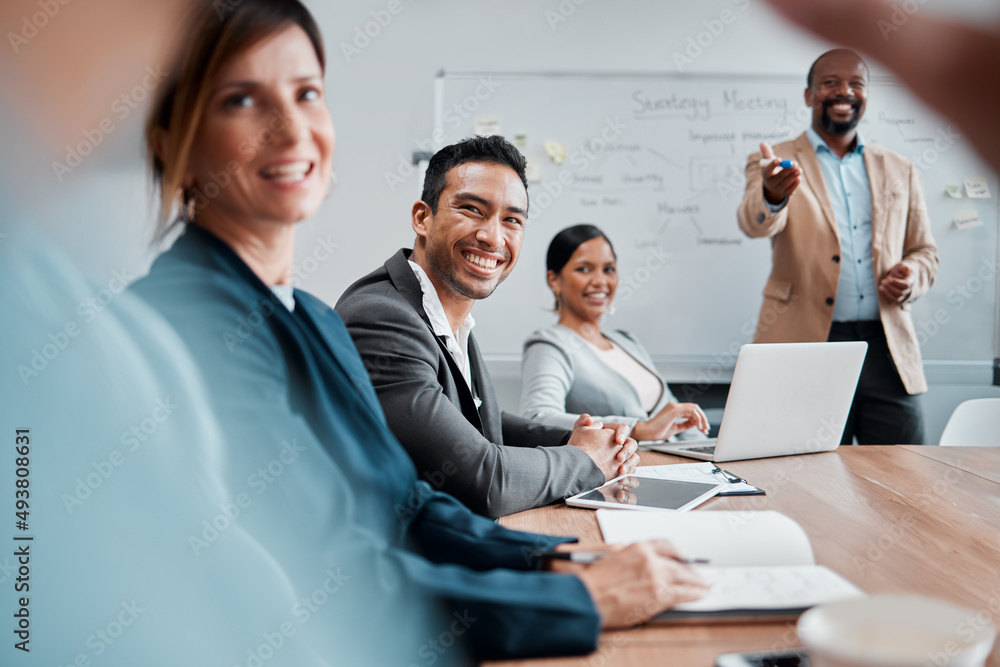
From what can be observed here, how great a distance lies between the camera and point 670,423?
5.31 feet

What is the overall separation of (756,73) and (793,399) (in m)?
1.92

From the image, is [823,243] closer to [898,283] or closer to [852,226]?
[852,226]

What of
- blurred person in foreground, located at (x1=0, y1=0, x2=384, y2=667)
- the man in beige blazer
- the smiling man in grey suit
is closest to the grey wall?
the man in beige blazer

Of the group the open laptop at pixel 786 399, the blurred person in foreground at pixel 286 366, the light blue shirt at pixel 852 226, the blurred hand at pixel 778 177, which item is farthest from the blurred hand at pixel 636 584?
the light blue shirt at pixel 852 226

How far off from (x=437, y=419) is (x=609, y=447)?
0.36 m

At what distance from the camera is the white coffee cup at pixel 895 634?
43cm

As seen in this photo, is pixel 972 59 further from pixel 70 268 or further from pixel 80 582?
pixel 80 582

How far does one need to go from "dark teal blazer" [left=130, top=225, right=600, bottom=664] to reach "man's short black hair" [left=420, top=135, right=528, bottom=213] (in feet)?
2.53

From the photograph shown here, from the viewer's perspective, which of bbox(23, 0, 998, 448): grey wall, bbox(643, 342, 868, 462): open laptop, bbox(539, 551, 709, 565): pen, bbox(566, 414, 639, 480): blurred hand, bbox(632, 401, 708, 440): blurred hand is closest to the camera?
bbox(539, 551, 709, 565): pen

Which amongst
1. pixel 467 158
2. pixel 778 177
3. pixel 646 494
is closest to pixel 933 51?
pixel 646 494

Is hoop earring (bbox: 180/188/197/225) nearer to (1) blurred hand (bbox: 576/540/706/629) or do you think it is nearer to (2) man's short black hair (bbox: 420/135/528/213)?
(1) blurred hand (bbox: 576/540/706/629)

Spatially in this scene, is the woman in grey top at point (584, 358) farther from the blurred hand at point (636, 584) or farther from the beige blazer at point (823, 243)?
the blurred hand at point (636, 584)

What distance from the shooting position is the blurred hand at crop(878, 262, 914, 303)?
2.22 meters

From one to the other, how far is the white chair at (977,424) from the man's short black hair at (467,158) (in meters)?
1.40
